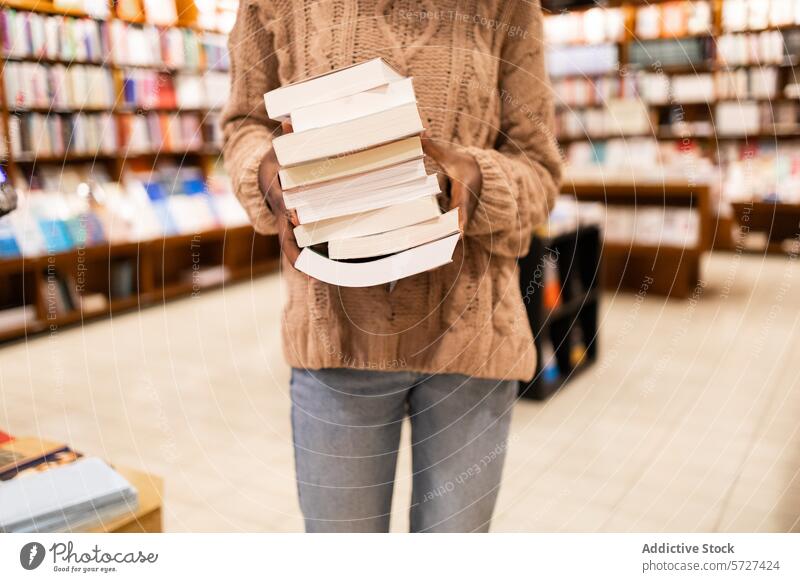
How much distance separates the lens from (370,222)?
2.73 ft

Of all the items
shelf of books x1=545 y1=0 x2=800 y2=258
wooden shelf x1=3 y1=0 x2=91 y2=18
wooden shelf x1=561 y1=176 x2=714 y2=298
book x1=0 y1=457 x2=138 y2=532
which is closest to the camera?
book x1=0 y1=457 x2=138 y2=532

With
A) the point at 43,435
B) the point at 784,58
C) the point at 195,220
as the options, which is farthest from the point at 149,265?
the point at 784,58

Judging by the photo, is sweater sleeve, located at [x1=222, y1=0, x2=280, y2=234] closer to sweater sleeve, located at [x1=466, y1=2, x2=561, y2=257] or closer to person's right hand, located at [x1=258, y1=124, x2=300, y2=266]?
person's right hand, located at [x1=258, y1=124, x2=300, y2=266]

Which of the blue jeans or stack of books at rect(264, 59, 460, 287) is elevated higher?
stack of books at rect(264, 59, 460, 287)

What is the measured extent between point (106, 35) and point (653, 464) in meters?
3.94

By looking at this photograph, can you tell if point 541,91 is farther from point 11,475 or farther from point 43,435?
point 43,435

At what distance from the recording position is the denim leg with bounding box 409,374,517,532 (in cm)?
97

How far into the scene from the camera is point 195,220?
16.2ft

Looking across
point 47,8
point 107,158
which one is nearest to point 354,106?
point 47,8

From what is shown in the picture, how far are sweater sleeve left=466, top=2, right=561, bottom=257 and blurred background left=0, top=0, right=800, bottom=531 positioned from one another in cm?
49

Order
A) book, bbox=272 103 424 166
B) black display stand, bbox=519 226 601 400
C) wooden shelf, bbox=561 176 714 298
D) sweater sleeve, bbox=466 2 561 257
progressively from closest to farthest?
1. book, bbox=272 103 424 166
2. sweater sleeve, bbox=466 2 561 257
3. black display stand, bbox=519 226 601 400
4. wooden shelf, bbox=561 176 714 298

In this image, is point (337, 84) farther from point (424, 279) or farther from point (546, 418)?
point (546, 418)

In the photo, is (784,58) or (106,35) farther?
(784,58)
